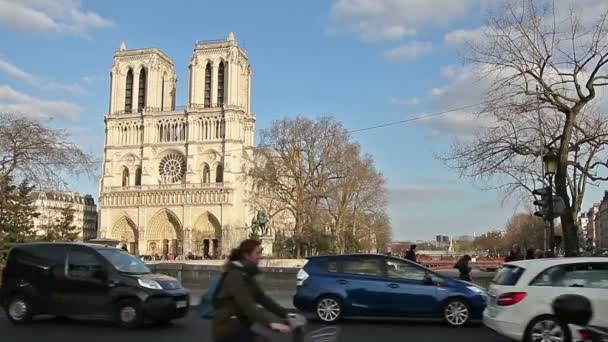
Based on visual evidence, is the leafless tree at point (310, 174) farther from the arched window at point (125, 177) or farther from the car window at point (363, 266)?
the arched window at point (125, 177)

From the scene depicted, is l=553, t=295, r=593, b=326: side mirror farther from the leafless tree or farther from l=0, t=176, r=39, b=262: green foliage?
the leafless tree

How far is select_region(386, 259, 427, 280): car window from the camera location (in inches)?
508

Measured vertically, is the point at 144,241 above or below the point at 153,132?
below

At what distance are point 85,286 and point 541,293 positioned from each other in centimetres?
840

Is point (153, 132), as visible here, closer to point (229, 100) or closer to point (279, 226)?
point (229, 100)

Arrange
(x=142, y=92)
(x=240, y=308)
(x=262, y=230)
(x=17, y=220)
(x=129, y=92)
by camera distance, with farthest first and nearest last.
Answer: (x=129, y=92), (x=142, y=92), (x=262, y=230), (x=17, y=220), (x=240, y=308)

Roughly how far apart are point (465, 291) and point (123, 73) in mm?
91829

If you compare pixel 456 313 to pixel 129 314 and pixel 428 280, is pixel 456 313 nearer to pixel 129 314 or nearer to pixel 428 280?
pixel 428 280

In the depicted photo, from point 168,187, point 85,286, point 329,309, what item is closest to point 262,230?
point 329,309

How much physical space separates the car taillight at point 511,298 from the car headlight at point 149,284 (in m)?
6.33

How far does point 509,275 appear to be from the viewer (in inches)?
393

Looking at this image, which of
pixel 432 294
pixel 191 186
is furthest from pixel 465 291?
pixel 191 186

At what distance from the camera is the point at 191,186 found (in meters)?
89.9

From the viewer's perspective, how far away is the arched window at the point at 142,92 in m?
96.1
